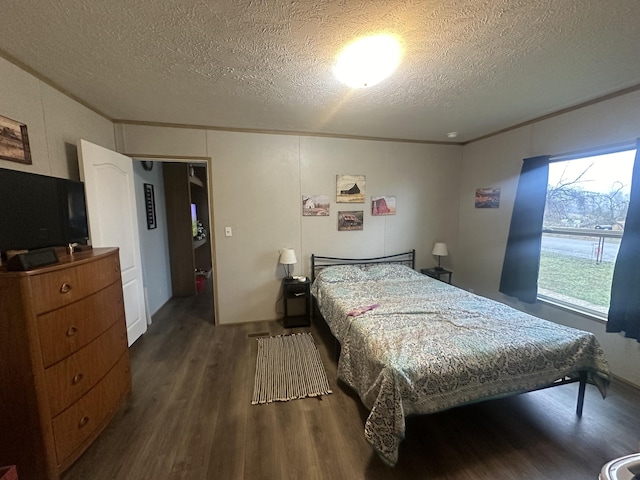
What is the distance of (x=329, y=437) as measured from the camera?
174 centimetres

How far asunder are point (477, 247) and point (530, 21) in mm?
2926

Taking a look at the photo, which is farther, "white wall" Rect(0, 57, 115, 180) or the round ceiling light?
"white wall" Rect(0, 57, 115, 180)

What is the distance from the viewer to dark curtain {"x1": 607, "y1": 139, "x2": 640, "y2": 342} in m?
2.10

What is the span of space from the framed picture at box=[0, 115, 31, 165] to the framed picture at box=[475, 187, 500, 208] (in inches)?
183

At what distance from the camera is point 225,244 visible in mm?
3359

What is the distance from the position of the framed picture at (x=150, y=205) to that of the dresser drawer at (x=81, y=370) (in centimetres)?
220

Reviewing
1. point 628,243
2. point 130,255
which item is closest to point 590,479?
point 628,243

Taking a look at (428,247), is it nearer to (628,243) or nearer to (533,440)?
(628,243)

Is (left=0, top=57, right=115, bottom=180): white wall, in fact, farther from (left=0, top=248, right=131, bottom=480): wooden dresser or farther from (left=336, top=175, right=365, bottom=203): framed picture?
(left=336, top=175, right=365, bottom=203): framed picture

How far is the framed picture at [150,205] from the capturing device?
368 cm

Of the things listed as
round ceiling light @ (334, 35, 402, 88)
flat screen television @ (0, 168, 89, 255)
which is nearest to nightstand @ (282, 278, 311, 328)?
flat screen television @ (0, 168, 89, 255)

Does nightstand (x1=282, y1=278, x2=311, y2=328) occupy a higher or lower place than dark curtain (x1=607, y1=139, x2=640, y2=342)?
lower

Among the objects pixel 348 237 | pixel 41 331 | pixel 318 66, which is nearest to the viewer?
pixel 41 331

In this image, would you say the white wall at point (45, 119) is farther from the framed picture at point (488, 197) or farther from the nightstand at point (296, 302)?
the framed picture at point (488, 197)
